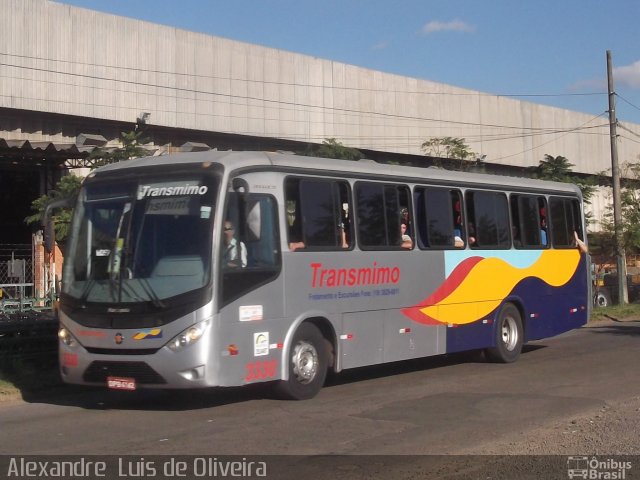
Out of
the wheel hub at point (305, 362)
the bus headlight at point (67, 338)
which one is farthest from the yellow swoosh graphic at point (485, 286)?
the bus headlight at point (67, 338)

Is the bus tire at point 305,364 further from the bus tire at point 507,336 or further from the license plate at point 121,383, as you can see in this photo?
the bus tire at point 507,336

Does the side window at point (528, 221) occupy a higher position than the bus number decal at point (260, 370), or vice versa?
the side window at point (528, 221)

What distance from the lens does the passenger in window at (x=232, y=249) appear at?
1040 centimetres

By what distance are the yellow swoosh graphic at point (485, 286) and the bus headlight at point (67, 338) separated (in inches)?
217

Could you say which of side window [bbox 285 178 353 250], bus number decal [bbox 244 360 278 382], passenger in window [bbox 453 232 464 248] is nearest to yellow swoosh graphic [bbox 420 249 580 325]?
passenger in window [bbox 453 232 464 248]

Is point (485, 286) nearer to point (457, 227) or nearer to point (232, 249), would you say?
point (457, 227)

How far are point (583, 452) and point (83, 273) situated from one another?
6303 mm

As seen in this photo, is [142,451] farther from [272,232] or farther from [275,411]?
[272,232]

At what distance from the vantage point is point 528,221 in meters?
16.4

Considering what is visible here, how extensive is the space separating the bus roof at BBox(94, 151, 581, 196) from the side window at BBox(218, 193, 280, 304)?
49 centimetres

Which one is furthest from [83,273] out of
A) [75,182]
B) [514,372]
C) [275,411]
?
[75,182]

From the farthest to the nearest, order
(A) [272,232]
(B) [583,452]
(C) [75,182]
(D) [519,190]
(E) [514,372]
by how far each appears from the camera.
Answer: (C) [75,182] < (D) [519,190] < (E) [514,372] < (A) [272,232] < (B) [583,452]

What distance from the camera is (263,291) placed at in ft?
35.7

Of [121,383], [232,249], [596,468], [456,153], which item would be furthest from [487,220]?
[456,153]
